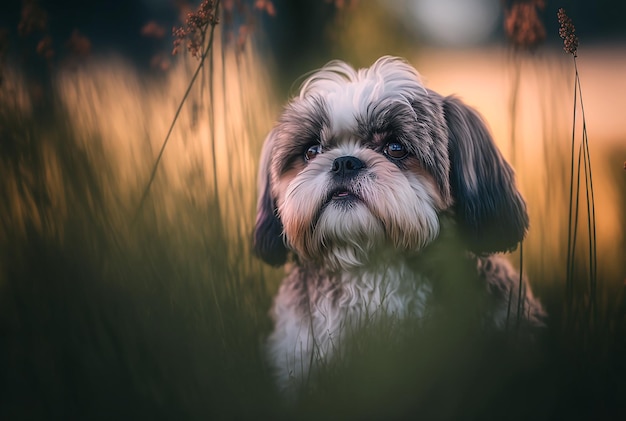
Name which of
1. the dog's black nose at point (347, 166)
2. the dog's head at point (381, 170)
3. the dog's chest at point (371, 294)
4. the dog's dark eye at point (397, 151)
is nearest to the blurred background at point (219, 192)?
the dog's head at point (381, 170)

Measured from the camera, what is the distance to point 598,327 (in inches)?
101

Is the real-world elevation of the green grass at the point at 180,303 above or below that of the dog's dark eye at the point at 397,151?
below

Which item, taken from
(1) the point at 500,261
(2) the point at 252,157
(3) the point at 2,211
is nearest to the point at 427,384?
(1) the point at 500,261

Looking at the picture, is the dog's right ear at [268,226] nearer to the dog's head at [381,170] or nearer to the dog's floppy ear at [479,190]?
the dog's head at [381,170]

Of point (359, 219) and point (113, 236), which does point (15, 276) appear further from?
point (359, 219)

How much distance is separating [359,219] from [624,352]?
1.13 metres

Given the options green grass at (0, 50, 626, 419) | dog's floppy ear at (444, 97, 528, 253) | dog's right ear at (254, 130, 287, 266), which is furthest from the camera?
dog's right ear at (254, 130, 287, 266)

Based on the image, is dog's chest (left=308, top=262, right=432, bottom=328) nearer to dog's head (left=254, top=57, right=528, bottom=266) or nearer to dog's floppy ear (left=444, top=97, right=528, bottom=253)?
dog's head (left=254, top=57, right=528, bottom=266)

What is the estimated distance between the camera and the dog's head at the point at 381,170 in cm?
255

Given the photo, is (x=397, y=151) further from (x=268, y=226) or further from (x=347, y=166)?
(x=268, y=226)

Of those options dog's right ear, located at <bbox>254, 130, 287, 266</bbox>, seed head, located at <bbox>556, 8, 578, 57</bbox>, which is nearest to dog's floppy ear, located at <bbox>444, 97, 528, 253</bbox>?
seed head, located at <bbox>556, 8, 578, 57</bbox>

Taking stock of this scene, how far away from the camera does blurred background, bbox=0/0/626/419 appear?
253 cm

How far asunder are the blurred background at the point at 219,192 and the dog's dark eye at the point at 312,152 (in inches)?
12.0

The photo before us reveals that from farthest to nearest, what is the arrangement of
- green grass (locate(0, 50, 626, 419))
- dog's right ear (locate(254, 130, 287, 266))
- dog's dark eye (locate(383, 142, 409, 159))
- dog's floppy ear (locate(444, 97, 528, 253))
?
dog's right ear (locate(254, 130, 287, 266)) → dog's floppy ear (locate(444, 97, 528, 253)) → dog's dark eye (locate(383, 142, 409, 159)) → green grass (locate(0, 50, 626, 419))
